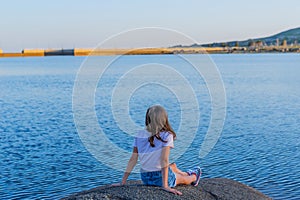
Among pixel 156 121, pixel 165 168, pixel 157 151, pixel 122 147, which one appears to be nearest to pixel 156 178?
pixel 165 168

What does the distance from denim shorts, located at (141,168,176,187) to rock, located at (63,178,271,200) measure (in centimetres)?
14

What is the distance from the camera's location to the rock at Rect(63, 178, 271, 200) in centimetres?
855

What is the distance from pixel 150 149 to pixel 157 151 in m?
0.14

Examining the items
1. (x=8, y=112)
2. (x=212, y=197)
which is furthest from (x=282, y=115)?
(x=212, y=197)

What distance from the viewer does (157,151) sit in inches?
349

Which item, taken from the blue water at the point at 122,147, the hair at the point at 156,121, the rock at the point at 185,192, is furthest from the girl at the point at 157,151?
the blue water at the point at 122,147

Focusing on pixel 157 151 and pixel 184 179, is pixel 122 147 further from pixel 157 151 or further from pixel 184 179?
pixel 157 151

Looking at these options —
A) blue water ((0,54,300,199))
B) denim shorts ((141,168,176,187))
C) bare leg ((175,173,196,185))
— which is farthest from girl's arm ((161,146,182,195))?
blue water ((0,54,300,199))

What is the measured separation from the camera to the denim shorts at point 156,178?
9.03 m

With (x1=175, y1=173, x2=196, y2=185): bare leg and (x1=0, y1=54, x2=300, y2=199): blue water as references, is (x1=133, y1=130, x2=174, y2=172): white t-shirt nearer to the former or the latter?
(x1=175, y1=173, x2=196, y2=185): bare leg

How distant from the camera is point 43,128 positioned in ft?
81.8

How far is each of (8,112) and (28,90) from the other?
18897mm

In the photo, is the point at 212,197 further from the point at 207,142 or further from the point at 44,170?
the point at 207,142

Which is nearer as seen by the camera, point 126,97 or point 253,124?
point 253,124
